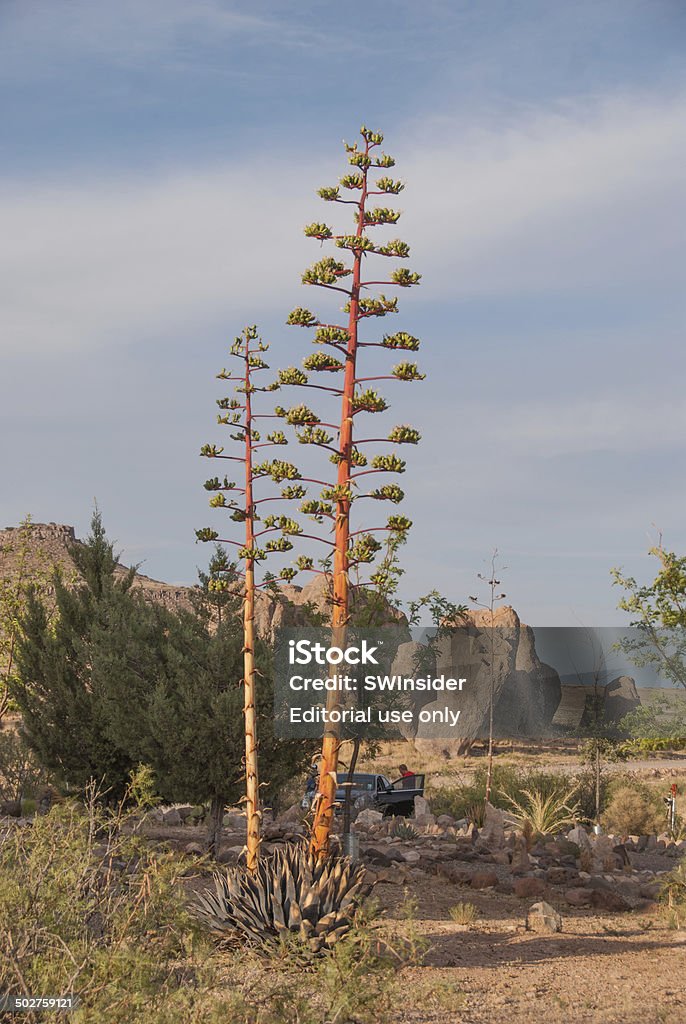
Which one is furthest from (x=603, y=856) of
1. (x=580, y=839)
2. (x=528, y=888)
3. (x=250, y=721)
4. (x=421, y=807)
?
(x=250, y=721)

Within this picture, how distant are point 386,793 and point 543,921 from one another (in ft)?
32.4

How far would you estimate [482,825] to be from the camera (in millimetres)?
17891

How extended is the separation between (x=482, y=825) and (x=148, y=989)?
43.4 ft

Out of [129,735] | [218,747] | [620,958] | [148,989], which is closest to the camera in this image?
[148,989]

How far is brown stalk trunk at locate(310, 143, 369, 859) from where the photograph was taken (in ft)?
27.0

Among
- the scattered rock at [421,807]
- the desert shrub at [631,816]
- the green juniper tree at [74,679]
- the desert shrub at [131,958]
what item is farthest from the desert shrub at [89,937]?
the desert shrub at [631,816]

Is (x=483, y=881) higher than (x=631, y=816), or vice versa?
(x=483, y=881)

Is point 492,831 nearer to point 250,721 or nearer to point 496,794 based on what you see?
point 496,794

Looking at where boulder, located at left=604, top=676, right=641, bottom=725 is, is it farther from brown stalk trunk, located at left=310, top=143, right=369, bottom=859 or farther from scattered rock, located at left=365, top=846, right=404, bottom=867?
brown stalk trunk, located at left=310, top=143, right=369, bottom=859

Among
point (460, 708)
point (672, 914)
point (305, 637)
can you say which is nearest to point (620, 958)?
point (672, 914)

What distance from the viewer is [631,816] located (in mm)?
18672

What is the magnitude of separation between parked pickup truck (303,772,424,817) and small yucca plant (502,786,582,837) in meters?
2.02

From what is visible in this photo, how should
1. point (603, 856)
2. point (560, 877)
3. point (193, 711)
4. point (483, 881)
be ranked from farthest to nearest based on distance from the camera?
point (603, 856) < point (193, 711) < point (560, 877) < point (483, 881)

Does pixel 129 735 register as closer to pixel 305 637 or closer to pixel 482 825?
pixel 305 637
